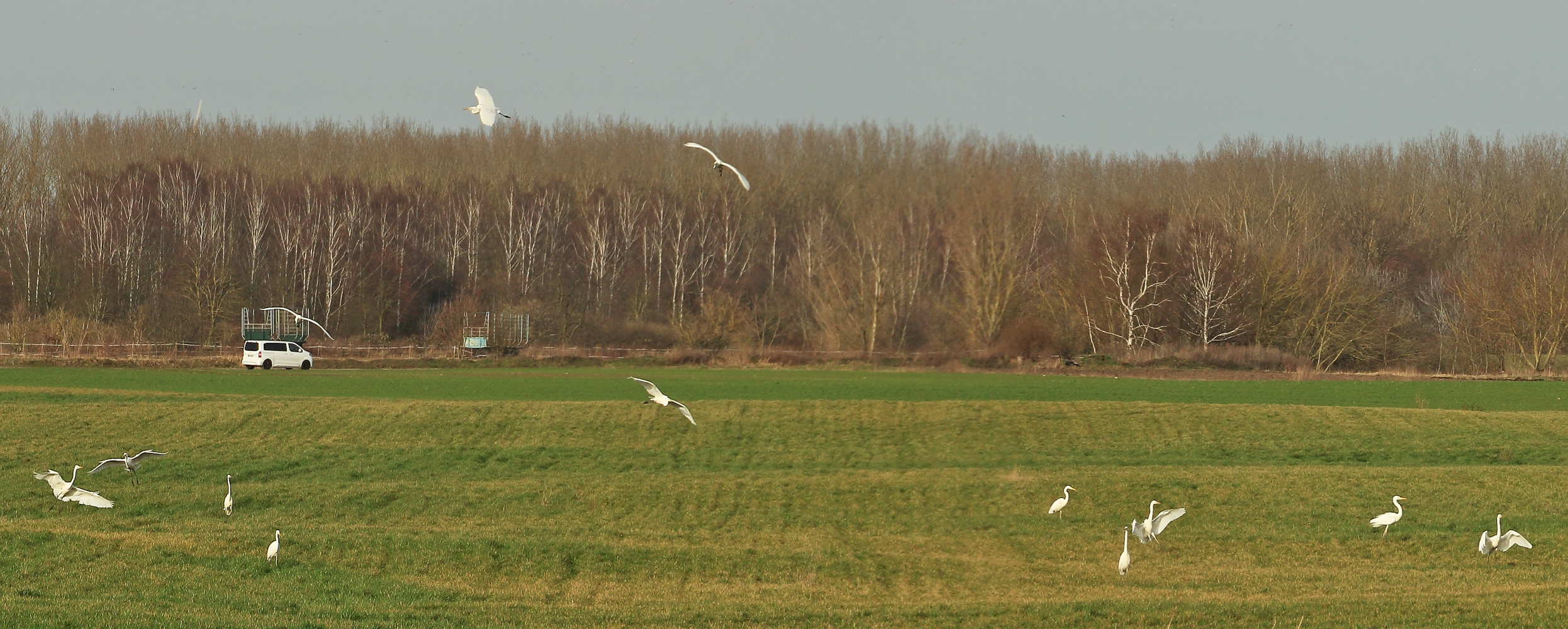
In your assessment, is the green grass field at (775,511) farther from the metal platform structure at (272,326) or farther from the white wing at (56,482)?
the metal platform structure at (272,326)

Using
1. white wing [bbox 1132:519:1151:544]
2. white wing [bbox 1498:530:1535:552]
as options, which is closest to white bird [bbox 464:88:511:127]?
white wing [bbox 1132:519:1151:544]

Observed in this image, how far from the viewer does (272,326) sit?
74.4 m

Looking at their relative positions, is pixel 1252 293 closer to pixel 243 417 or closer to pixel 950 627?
pixel 243 417

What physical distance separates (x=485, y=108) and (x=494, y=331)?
53.8 metres

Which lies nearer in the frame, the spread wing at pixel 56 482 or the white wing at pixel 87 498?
the white wing at pixel 87 498

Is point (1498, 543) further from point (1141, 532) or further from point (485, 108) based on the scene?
point (485, 108)

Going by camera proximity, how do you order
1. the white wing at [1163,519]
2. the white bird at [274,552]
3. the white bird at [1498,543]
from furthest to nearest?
1. the white bird at [1498,543]
2. the white bird at [274,552]
3. the white wing at [1163,519]

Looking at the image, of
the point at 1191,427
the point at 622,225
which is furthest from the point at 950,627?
the point at 622,225

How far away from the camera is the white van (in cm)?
5944

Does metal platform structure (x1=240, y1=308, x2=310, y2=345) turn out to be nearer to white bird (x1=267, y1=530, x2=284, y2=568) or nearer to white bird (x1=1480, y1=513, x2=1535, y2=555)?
white bird (x1=267, y1=530, x2=284, y2=568)

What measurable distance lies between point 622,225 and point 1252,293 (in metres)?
49.5

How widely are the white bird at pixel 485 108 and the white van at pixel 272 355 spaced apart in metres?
45.0

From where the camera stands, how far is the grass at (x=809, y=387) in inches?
1670

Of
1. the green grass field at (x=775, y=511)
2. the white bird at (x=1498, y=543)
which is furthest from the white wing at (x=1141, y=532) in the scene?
the white bird at (x=1498, y=543)
